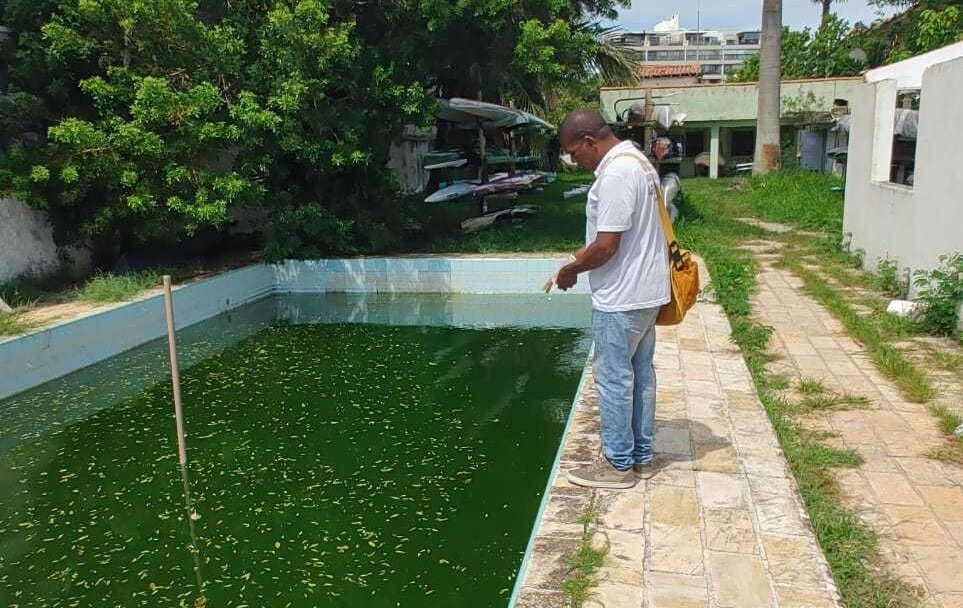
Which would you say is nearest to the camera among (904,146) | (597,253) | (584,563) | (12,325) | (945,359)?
(584,563)

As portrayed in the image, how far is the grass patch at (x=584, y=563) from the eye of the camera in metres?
2.33

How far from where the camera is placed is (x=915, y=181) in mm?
5855

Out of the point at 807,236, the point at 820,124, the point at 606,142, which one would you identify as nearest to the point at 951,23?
the point at 807,236

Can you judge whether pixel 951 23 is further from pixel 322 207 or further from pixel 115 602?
pixel 115 602

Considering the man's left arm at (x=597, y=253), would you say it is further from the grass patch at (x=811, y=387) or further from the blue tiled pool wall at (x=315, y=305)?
the blue tiled pool wall at (x=315, y=305)

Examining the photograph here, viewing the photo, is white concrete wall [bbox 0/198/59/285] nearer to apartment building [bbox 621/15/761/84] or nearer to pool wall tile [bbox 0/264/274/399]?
pool wall tile [bbox 0/264/274/399]

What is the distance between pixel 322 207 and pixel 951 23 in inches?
433

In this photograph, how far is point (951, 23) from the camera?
1255 cm

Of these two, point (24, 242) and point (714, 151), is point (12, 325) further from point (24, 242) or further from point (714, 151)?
point (714, 151)

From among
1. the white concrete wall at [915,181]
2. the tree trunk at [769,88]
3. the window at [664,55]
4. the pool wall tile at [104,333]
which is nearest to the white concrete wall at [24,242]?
the pool wall tile at [104,333]

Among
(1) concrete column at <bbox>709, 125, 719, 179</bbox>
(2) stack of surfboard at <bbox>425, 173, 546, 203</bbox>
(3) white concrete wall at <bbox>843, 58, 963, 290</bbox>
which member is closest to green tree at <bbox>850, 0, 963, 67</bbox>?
(1) concrete column at <bbox>709, 125, 719, 179</bbox>

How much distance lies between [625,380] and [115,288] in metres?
6.06

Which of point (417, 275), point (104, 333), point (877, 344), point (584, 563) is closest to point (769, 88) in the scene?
point (417, 275)

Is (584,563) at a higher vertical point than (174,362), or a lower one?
lower
